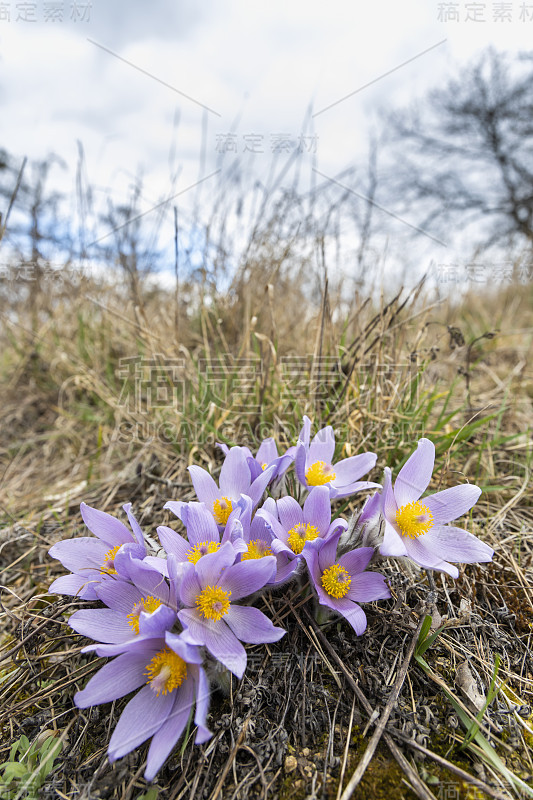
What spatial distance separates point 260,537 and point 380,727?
458 mm

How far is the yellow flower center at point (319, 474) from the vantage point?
134cm

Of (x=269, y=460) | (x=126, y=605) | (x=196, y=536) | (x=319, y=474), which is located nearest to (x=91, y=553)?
(x=126, y=605)

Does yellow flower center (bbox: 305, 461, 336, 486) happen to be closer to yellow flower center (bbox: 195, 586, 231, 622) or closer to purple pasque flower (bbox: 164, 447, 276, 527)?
purple pasque flower (bbox: 164, 447, 276, 527)

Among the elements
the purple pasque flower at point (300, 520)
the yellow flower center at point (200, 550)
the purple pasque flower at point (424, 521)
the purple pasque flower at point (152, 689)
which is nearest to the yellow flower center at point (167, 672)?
the purple pasque flower at point (152, 689)

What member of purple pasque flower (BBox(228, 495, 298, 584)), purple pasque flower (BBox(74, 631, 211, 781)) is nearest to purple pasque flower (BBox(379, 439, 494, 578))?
purple pasque flower (BBox(228, 495, 298, 584))

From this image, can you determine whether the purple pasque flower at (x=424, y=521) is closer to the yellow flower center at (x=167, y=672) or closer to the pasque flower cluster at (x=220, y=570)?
the pasque flower cluster at (x=220, y=570)

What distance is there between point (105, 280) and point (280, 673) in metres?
3.11

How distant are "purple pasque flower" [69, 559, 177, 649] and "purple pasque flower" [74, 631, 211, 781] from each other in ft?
0.17

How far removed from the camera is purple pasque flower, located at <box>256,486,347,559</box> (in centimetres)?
114

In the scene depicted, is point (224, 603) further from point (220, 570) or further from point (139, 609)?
point (139, 609)

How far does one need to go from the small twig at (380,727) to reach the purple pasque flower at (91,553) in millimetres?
638

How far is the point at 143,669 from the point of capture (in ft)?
3.27

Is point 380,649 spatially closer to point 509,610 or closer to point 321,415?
point 509,610

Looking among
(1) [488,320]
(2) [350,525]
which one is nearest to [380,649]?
(2) [350,525]
